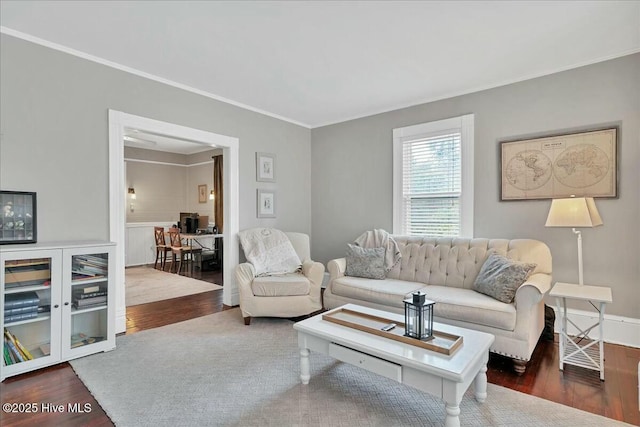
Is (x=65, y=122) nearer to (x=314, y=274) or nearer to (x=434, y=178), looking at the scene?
(x=314, y=274)

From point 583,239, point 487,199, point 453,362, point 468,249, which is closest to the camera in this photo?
point 453,362

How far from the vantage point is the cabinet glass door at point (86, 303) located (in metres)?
2.58

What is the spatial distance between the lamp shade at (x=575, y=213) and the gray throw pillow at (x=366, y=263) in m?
1.65

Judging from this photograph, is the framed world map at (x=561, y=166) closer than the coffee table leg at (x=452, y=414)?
No

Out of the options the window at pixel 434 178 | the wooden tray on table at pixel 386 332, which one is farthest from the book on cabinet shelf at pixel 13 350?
the window at pixel 434 178

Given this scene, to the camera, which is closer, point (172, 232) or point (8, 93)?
point (8, 93)

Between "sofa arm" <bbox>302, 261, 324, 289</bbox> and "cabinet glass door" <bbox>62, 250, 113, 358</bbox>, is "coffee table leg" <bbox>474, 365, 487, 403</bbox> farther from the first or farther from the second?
"cabinet glass door" <bbox>62, 250, 113, 358</bbox>

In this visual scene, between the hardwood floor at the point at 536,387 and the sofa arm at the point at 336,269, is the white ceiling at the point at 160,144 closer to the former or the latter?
the sofa arm at the point at 336,269

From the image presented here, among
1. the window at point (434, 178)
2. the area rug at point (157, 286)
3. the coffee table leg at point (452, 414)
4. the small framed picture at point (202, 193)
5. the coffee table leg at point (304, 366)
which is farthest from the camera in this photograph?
the small framed picture at point (202, 193)

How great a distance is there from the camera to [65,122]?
2.88 m

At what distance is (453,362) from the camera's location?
169cm

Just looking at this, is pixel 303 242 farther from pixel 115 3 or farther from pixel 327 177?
pixel 115 3

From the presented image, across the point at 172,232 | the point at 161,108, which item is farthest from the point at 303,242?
the point at 172,232

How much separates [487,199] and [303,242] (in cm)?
236
